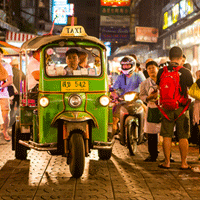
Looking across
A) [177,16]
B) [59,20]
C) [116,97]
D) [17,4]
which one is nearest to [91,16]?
[59,20]

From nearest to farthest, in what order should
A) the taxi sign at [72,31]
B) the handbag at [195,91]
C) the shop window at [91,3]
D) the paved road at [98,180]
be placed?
the paved road at [98,180], the taxi sign at [72,31], the handbag at [195,91], the shop window at [91,3]

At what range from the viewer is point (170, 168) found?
7.14 m

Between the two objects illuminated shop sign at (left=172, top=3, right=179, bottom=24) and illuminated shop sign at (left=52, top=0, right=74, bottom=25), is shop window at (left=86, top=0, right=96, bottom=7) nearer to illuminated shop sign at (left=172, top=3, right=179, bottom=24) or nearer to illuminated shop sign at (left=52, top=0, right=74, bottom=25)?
illuminated shop sign at (left=52, top=0, right=74, bottom=25)

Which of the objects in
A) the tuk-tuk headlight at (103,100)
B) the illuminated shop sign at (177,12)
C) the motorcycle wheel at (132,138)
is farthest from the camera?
the illuminated shop sign at (177,12)

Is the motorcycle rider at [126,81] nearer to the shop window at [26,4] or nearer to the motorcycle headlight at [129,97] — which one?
the motorcycle headlight at [129,97]

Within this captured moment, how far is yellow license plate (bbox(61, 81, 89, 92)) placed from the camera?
662 cm

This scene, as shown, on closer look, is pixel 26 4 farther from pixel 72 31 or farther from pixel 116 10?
pixel 72 31

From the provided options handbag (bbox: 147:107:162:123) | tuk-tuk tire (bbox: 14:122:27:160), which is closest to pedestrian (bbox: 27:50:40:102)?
tuk-tuk tire (bbox: 14:122:27:160)

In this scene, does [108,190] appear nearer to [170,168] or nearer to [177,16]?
Answer: [170,168]

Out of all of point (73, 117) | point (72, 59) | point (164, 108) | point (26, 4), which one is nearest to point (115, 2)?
point (26, 4)

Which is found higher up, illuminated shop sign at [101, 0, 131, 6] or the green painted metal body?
illuminated shop sign at [101, 0, 131, 6]

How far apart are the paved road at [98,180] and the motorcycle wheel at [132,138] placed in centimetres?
20

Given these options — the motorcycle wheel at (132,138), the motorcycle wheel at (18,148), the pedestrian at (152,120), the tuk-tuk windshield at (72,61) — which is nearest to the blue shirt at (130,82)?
the pedestrian at (152,120)

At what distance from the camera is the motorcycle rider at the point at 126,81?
28.8 feet
